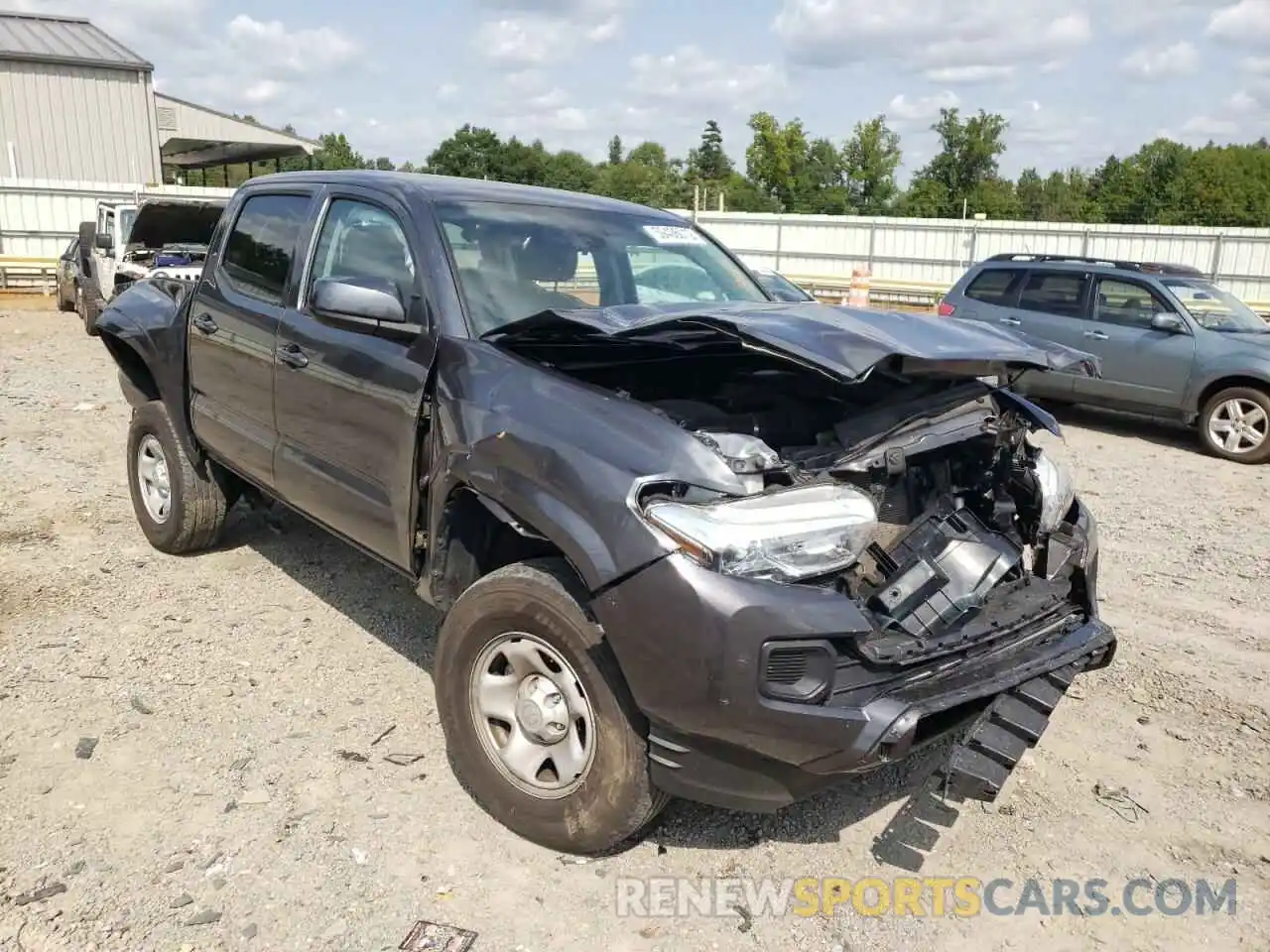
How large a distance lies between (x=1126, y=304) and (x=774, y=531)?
29.5ft

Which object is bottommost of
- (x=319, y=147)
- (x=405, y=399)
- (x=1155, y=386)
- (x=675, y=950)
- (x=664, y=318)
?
(x=675, y=950)

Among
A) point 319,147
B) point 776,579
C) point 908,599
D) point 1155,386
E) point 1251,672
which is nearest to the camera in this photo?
point 776,579

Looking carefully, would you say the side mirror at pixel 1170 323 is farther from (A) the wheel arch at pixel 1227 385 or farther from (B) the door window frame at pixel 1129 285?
(A) the wheel arch at pixel 1227 385

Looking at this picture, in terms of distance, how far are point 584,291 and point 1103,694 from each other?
2798 millimetres

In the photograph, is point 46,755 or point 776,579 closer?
point 776,579

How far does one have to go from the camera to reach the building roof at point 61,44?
89.0 feet

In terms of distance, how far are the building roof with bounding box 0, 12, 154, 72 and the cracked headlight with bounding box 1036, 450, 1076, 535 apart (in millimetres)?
31443

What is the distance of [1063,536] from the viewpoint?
137 inches

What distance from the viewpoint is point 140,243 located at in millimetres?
13336

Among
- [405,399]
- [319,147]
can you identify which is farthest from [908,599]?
[319,147]

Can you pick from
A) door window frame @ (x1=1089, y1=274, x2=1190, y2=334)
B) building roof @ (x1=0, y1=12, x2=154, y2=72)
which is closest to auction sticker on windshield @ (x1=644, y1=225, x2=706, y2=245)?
door window frame @ (x1=1089, y1=274, x2=1190, y2=334)

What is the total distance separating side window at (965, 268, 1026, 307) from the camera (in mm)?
10773

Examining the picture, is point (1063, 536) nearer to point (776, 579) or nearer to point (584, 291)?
point (776, 579)

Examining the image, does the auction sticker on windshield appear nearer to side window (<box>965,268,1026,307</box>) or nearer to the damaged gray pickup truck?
the damaged gray pickup truck
